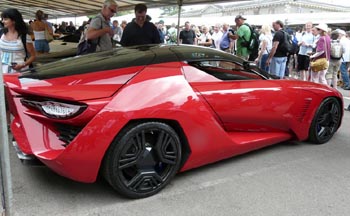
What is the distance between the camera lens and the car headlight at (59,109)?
246cm

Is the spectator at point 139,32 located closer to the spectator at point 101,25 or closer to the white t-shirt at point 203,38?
the spectator at point 101,25

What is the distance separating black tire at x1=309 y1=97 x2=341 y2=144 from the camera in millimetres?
4191

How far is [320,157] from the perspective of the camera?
391 centimetres

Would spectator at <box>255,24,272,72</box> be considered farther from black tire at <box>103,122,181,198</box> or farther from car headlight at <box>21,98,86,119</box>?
car headlight at <box>21,98,86,119</box>

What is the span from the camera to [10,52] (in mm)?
4219

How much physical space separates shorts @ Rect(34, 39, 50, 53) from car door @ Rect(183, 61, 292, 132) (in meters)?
6.38

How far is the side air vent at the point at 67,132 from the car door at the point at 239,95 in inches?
42.4

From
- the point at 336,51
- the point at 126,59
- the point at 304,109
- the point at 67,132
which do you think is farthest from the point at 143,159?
the point at 336,51

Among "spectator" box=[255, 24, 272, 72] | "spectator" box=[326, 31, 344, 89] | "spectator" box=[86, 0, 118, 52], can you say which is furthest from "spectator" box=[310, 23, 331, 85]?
"spectator" box=[86, 0, 118, 52]

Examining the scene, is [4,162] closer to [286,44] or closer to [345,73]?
[286,44]

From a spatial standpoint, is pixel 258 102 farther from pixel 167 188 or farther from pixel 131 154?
pixel 131 154

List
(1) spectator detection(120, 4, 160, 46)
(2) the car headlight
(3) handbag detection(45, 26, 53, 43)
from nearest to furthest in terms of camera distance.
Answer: (2) the car headlight < (1) spectator detection(120, 4, 160, 46) < (3) handbag detection(45, 26, 53, 43)

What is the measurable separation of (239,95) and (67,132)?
A: 64.0 inches

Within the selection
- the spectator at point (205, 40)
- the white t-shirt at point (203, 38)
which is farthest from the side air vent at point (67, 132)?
the white t-shirt at point (203, 38)
